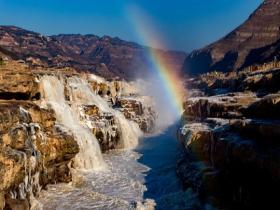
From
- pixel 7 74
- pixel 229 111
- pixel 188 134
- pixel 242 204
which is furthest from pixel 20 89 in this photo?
pixel 242 204

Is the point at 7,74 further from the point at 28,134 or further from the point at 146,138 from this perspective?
the point at 146,138

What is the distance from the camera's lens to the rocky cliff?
22859 millimetres

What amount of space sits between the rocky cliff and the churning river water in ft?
3.51

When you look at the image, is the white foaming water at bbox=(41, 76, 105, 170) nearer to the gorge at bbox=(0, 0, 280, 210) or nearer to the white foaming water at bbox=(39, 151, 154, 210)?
the gorge at bbox=(0, 0, 280, 210)

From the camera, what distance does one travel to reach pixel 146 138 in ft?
164

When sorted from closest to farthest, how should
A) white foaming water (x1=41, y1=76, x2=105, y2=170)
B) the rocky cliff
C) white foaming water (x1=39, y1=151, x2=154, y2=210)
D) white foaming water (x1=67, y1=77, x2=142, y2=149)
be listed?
the rocky cliff, white foaming water (x1=39, y1=151, x2=154, y2=210), white foaming water (x1=41, y1=76, x2=105, y2=170), white foaming water (x1=67, y1=77, x2=142, y2=149)

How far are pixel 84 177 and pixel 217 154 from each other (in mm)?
9795

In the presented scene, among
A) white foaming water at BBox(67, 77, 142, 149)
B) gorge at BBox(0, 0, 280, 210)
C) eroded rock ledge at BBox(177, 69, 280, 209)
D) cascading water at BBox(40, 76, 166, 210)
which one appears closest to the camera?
eroded rock ledge at BBox(177, 69, 280, 209)

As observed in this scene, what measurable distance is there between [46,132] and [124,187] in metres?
6.10

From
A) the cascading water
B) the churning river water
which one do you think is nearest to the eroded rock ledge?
the churning river water

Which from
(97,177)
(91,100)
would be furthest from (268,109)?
(91,100)

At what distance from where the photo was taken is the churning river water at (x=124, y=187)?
2352 cm

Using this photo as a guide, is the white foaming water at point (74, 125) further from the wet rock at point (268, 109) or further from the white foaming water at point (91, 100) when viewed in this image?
the wet rock at point (268, 109)

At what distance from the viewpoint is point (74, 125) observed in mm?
36188
